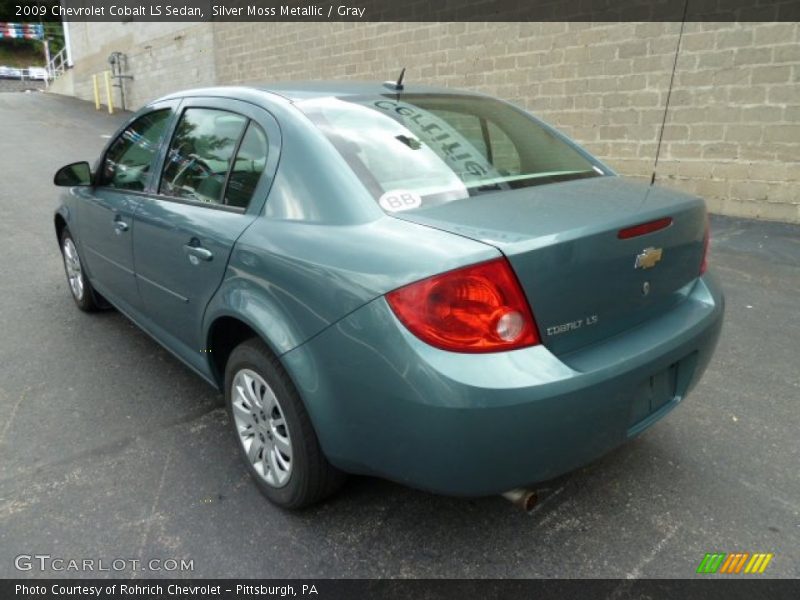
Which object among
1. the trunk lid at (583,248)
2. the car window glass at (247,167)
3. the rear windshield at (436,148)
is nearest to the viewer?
the trunk lid at (583,248)

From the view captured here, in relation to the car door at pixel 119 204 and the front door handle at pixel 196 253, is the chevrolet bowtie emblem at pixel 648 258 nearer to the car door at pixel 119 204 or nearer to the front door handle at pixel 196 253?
the front door handle at pixel 196 253

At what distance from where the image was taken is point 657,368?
6.62 ft

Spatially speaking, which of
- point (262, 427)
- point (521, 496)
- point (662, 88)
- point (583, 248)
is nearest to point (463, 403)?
point (521, 496)

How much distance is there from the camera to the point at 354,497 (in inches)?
95.4

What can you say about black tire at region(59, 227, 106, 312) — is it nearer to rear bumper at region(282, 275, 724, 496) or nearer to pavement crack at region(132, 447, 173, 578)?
pavement crack at region(132, 447, 173, 578)

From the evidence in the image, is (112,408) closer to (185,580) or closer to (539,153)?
(185,580)

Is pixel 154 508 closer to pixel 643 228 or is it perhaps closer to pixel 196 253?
pixel 196 253

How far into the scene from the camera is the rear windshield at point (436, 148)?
2.16m

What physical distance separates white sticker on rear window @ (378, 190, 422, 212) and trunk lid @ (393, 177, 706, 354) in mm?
46

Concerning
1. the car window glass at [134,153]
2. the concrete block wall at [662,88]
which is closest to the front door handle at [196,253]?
the car window glass at [134,153]

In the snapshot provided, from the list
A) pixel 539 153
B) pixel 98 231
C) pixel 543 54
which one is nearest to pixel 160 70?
pixel 543 54

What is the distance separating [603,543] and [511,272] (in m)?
1.12

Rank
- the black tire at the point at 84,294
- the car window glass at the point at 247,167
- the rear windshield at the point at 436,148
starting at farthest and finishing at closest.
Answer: the black tire at the point at 84,294
the car window glass at the point at 247,167
the rear windshield at the point at 436,148
